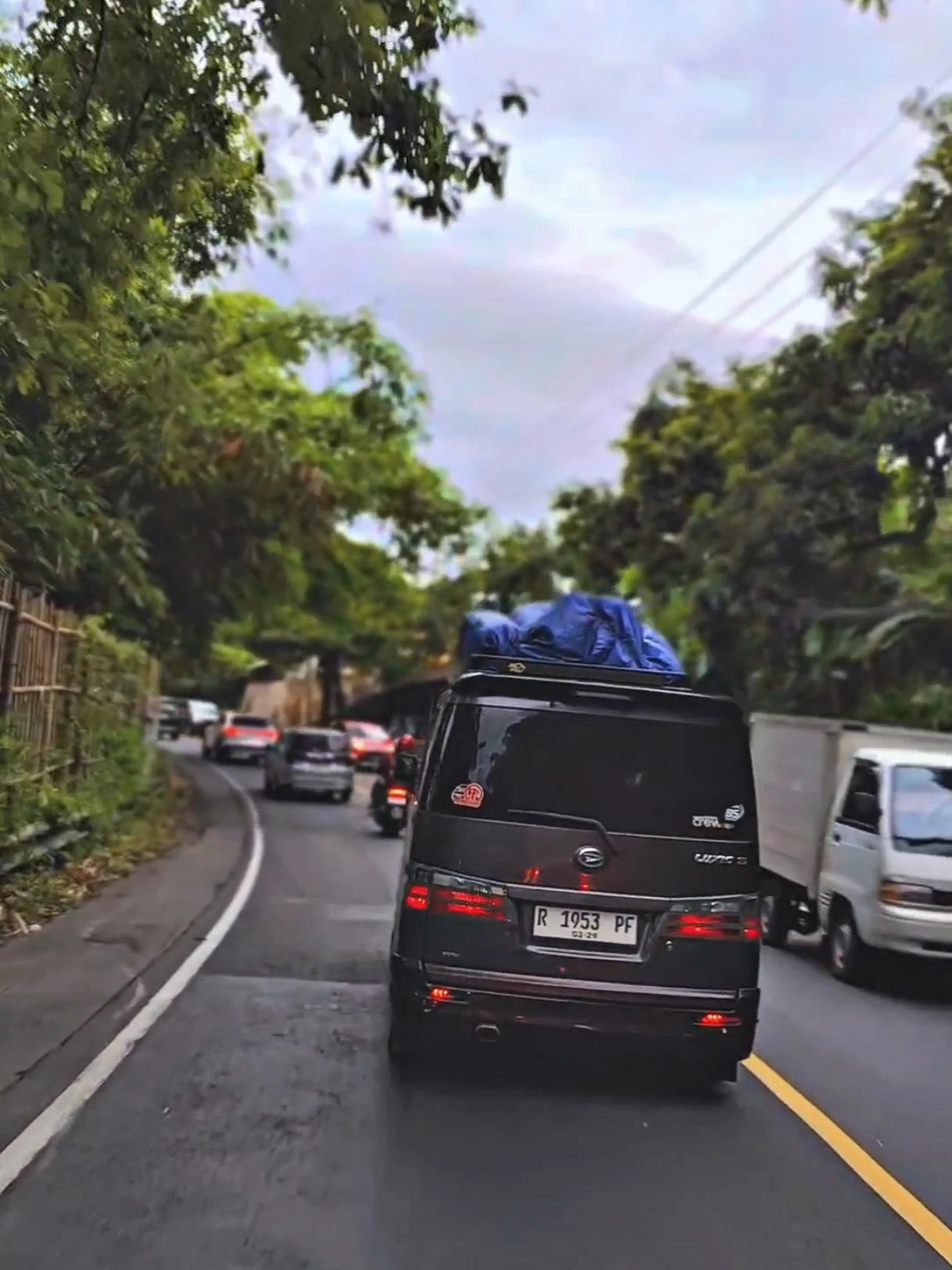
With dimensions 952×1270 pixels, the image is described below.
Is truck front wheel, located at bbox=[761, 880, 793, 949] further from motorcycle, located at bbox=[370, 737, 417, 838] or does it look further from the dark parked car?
the dark parked car

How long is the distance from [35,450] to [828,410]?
16216mm

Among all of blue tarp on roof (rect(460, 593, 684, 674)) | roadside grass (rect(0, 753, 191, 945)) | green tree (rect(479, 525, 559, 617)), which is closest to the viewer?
blue tarp on roof (rect(460, 593, 684, 674))

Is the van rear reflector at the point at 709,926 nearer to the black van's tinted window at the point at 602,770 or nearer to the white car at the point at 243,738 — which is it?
the black van's tinted window at the point at 602,770

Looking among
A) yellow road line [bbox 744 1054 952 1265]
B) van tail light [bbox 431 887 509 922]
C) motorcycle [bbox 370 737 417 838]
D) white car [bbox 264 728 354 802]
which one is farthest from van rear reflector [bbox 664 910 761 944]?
white car [bbox 264 728 354 802]

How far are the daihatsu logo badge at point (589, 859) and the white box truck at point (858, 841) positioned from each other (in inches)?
176

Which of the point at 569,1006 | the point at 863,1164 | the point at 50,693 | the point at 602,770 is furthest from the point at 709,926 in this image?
the point at 50,693

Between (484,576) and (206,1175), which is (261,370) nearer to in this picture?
(206,1175)

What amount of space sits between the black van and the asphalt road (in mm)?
463

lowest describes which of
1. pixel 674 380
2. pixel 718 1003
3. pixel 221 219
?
pixel 718 1003

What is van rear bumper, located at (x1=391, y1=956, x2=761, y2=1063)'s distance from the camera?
684cm

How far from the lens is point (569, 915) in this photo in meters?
6.88

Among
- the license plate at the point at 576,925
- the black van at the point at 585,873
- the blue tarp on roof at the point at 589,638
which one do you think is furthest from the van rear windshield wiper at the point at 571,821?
the blue tarp on roof at the point at 589,638

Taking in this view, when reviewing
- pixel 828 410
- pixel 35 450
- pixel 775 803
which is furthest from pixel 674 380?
pixel 35 450

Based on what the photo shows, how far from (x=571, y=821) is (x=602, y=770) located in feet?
0.93
